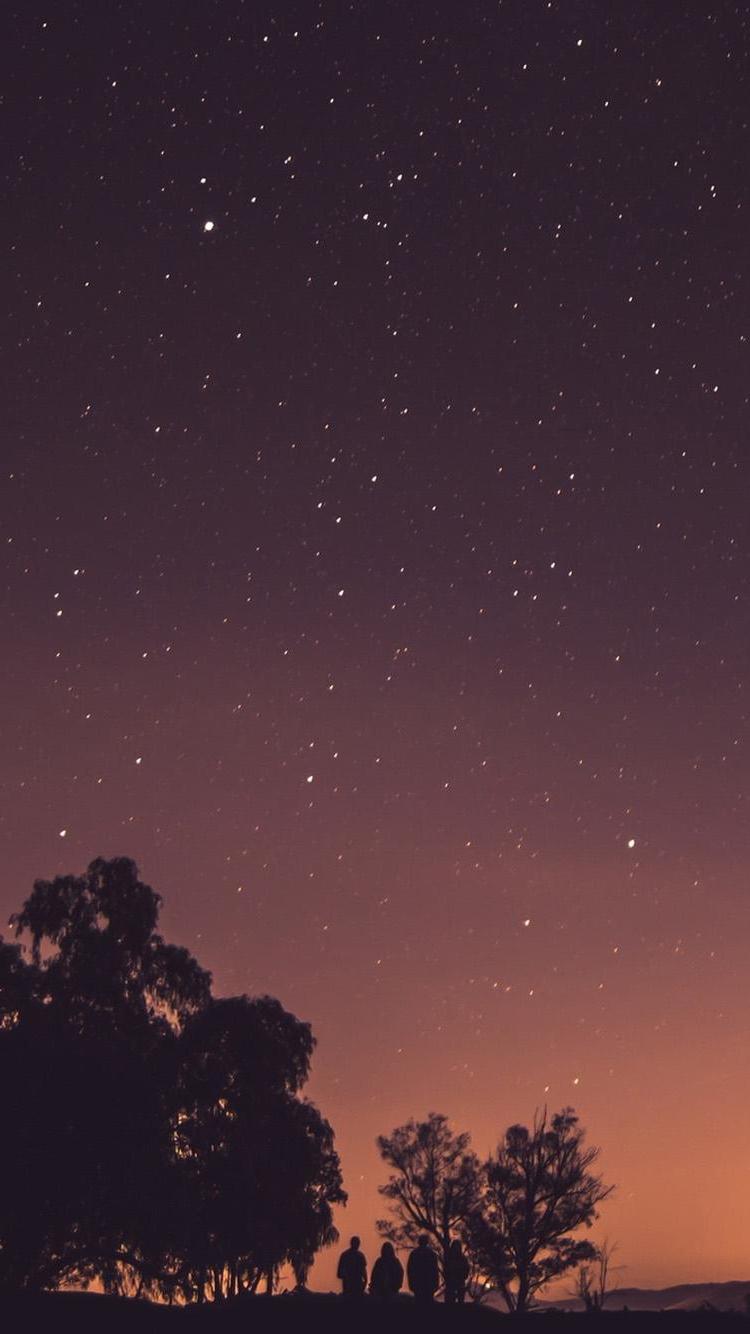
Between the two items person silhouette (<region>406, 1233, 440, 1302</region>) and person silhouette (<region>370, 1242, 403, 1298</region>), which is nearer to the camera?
person silhouette (<region>406, 1233, 440, 1302</region>)

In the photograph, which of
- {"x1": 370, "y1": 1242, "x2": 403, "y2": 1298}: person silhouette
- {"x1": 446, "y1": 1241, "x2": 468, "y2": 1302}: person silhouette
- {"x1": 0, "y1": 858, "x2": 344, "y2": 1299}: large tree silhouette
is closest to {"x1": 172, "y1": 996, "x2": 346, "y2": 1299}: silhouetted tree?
{"x1": 0, "y1": 858, "x2": 344, "y2": 1299}: large tree silhouette

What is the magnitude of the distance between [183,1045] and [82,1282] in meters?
6.19

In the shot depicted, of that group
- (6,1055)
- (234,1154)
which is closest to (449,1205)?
(234,1154)

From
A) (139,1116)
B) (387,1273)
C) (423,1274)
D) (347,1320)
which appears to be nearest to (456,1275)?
(387,1273)

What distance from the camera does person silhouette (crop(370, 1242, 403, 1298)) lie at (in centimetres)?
2302

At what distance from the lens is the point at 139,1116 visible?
35375 mm

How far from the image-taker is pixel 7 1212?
3500 cm

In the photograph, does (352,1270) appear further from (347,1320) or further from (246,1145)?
(246,1145)

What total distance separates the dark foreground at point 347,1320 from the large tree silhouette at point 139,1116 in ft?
36.0

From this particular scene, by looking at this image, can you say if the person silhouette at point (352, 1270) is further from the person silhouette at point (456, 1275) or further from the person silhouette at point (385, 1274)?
the person silhouette at point (456, 1275)

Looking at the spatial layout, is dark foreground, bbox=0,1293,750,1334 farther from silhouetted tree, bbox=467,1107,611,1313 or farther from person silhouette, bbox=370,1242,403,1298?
silhouetted tree, bbox=467,1107,611,1313

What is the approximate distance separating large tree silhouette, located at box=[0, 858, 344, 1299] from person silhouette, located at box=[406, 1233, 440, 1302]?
13399mm

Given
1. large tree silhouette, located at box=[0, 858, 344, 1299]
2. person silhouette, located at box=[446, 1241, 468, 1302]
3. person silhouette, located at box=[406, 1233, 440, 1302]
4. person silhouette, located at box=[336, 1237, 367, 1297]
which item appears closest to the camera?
person silhouette, located at box=[406, 1233, 440, 1302]

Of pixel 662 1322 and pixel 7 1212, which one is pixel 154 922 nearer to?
pixel 7 1212
